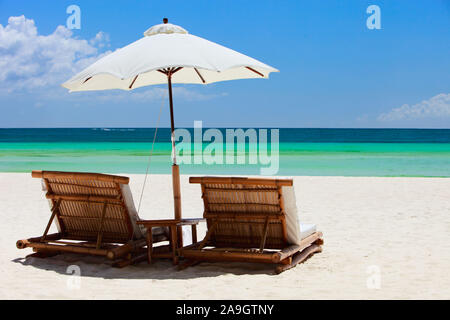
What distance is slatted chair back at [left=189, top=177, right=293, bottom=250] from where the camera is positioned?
399 cm

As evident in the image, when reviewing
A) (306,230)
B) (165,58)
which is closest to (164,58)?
(165,58)

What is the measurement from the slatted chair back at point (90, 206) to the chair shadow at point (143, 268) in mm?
207

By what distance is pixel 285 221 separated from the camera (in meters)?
4.07

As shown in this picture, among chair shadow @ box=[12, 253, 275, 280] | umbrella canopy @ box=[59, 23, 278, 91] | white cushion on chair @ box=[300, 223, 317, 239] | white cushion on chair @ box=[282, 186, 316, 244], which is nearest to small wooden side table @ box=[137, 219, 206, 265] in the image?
chair shadow @ box=[12, 253, 275, 280]

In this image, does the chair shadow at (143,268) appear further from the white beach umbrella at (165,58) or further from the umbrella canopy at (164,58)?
the umbrella canopy at (164,58)

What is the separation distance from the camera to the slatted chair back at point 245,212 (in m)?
3.99

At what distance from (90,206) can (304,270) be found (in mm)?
1814

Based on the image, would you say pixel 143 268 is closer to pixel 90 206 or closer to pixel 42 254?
pixel 90 206

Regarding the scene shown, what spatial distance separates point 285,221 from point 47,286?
1.78 m

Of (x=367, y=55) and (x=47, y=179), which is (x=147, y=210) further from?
(x=367, y=55)

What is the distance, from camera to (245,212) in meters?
4.15

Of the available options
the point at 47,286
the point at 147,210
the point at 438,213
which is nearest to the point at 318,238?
the point at 47,286

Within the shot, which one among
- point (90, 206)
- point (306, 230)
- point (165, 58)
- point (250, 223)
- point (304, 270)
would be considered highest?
point (165, 58)

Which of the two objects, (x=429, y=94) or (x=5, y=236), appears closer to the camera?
(x=5, y=236)
